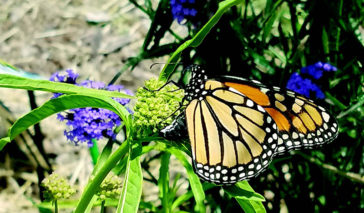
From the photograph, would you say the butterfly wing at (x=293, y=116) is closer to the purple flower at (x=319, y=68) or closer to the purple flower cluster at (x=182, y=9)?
the purple flower at (x=319, y=68)

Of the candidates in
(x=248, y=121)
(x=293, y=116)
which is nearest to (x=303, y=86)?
(x=293, y=116)

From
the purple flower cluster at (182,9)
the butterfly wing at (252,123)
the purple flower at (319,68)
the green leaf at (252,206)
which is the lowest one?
the green leaf at (252,206)

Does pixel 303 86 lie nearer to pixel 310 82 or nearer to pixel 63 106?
pixel 310 82

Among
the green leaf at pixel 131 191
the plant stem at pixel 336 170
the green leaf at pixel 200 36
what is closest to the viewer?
the green leaf at pixel 131 191

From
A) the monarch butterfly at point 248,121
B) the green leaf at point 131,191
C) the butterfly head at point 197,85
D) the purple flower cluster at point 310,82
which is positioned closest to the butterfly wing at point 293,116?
the monarch butterfly at point 248,121

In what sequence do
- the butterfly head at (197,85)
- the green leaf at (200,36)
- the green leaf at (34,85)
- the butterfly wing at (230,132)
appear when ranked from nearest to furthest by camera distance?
the green leaf at (34,85) → the green leaf at (200,36) → the butterfly wing at (230,132) → the butterfly head at (197,85)

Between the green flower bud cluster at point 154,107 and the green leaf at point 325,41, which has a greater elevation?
the green leaf at point 325,41

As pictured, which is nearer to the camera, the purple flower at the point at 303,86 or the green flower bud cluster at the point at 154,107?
Result: the green flower bud cluster at the point at 154,107

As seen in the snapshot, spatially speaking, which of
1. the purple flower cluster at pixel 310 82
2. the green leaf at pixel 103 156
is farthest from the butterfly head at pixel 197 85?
the purple flower cluster at pixel 310 82

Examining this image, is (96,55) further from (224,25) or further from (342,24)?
(342,24)
